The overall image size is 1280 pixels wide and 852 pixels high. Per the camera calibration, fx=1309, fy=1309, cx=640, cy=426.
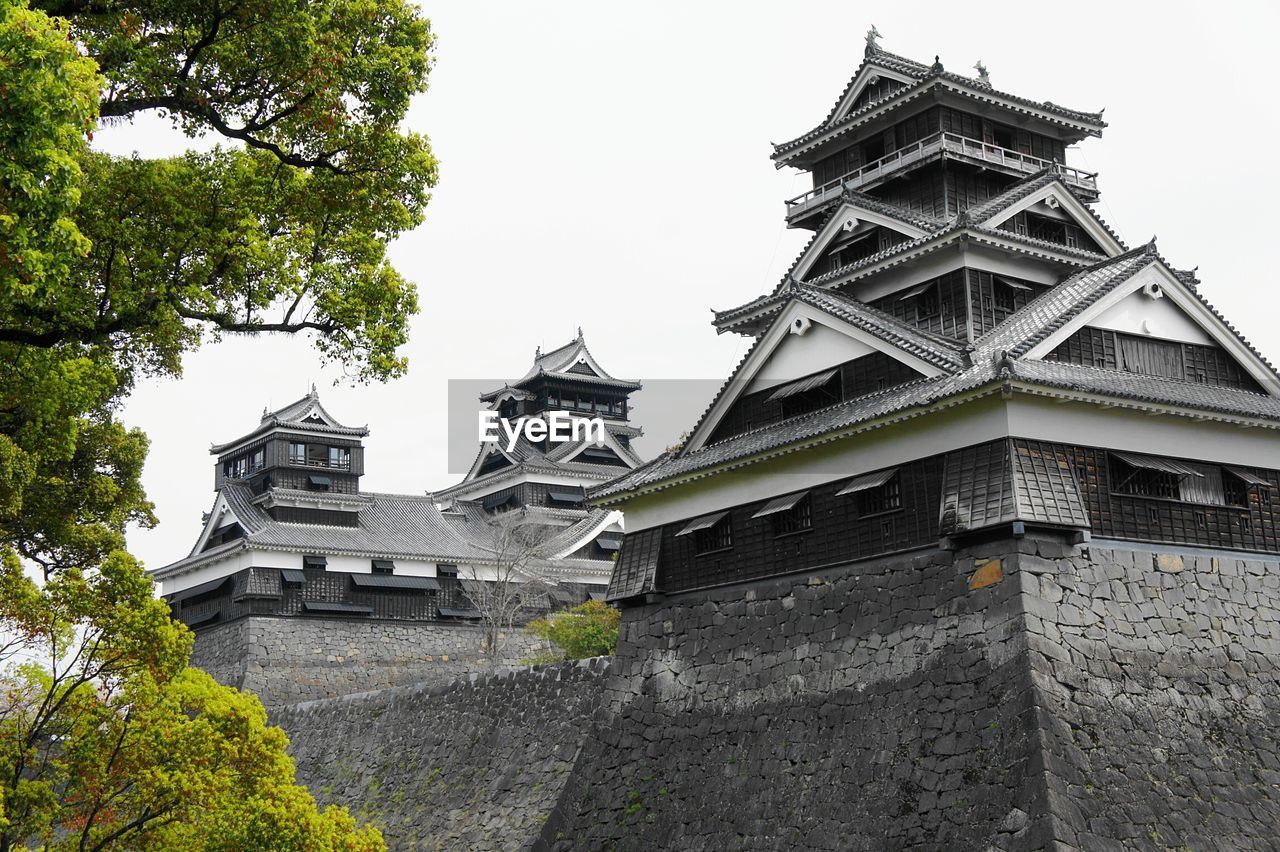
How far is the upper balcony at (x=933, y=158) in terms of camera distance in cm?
2122

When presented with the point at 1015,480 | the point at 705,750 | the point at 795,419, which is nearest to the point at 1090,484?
the point at 1015,480

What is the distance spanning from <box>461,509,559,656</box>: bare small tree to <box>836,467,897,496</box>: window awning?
937 inches

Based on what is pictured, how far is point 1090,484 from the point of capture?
16266mm

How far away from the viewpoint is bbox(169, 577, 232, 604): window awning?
4012 centimetres

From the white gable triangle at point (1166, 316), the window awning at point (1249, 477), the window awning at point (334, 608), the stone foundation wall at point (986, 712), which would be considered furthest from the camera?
the window awning at point (334, 608)

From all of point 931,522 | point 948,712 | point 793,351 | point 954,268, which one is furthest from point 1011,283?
point 948,712

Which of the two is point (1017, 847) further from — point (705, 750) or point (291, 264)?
point (291, 264)

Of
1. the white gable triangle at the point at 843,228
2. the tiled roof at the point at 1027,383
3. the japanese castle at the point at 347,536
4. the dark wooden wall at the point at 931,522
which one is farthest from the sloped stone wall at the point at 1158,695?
the japanese castle at the point at 347,536

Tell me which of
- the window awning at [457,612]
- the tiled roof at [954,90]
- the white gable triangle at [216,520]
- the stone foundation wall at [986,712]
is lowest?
the stone foundation wall at [986,712]

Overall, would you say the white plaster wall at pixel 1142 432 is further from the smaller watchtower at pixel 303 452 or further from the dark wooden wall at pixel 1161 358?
the smaller watchtower at pixel 303 452

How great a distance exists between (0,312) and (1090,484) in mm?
12303

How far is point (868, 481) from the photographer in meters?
17.3

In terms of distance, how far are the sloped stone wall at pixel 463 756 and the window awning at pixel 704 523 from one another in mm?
3319
